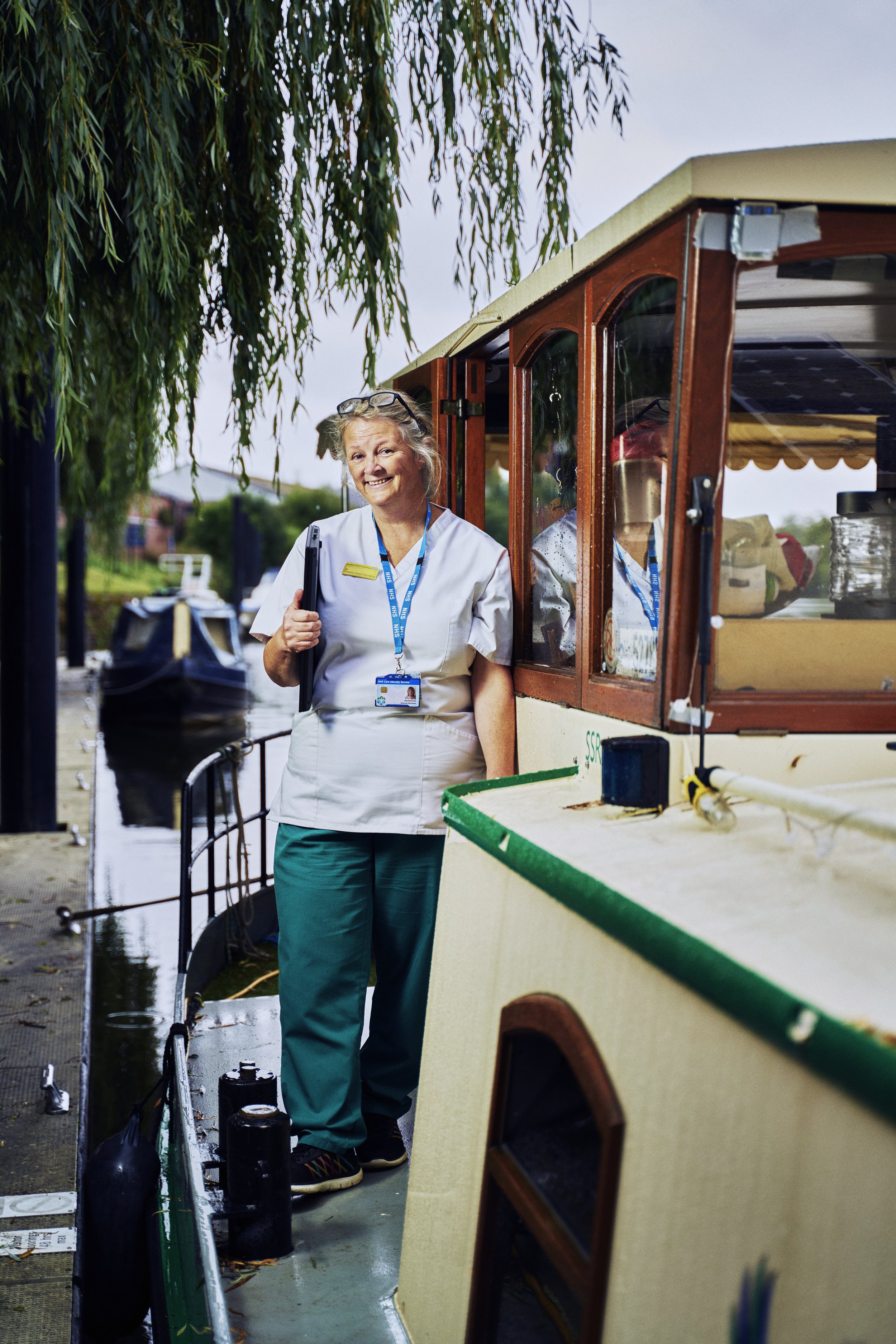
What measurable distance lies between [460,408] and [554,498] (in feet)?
2.59

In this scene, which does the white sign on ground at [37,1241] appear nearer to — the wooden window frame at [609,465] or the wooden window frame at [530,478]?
the wooden window frame at [530,478]

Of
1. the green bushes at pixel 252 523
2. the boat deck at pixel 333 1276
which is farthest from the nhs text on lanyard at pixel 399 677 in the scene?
the green bushes at pixel 252 523

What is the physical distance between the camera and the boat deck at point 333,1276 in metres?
2.46

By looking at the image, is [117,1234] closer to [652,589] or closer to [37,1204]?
[37,1204]

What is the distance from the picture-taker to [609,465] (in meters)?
2.55

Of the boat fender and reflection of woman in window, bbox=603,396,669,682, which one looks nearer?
reflection of woman in window, bbox=603,396,669,682

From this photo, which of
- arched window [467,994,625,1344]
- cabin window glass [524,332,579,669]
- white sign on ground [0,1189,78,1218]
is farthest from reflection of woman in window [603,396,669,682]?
white sign on ground [0,1189,78,1218]

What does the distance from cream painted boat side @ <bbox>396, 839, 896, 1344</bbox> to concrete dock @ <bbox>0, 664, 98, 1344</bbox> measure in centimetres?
180

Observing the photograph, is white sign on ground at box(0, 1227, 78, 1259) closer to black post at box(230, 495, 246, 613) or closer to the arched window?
the arched window

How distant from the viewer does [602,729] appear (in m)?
2.44

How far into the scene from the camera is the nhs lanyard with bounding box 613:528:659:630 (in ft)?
7.45

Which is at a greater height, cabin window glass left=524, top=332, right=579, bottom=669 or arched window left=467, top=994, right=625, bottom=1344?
cabin window glass left=524, top=332, right=579, bottom=669

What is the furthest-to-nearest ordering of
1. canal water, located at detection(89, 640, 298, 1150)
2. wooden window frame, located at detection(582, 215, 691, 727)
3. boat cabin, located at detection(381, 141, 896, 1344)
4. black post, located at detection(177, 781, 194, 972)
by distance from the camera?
canal water, located at detection(89, 640, 298, 1150) → black post, located at detection(177, 781, 194, 972) → wooden window frame, located at detection(582, 215, 691, 727) → boat cabin, located at detection(381, 141, 896, 1344)

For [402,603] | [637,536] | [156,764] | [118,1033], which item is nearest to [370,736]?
[402,603]
